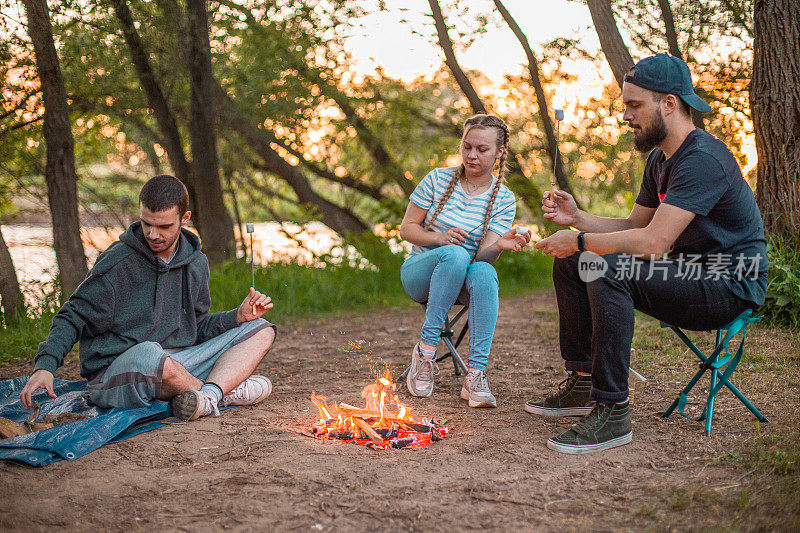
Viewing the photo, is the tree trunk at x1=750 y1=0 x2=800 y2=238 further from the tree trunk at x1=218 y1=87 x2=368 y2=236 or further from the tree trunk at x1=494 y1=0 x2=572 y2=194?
the tree trunk at x1=218 y1=87 x2=368 y2=236

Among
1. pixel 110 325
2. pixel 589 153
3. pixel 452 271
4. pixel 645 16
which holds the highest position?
pixel 645 16

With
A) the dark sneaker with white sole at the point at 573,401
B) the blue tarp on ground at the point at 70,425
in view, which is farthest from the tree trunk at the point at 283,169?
the dark sneaker with white sole at the point at 573,401

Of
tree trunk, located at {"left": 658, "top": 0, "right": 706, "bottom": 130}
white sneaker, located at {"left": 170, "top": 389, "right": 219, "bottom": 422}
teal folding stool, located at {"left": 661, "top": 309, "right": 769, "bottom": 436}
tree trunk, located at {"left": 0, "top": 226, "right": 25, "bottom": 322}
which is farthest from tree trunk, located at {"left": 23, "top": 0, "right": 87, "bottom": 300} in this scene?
tree trunk, located at {"left": 658, "top": 0, "right": 706, "bottom": 130}

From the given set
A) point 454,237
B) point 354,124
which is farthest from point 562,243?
point 354,124

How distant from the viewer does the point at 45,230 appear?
278 inches

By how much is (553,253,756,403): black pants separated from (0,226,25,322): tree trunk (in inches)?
180

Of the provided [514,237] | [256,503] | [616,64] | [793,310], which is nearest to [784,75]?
[616,64]

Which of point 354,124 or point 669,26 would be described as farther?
point 354,124

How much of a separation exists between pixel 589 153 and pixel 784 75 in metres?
3.94

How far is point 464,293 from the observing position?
3.89m

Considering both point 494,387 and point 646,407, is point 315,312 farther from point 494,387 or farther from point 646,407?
point 646,407

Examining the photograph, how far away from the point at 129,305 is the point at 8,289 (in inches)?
107

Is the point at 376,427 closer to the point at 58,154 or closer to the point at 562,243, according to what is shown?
the point at 562,243

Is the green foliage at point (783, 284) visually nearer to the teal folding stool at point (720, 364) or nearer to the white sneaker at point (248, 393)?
the teal folding stool at point (720, 364)
